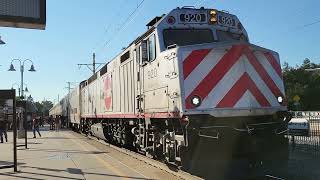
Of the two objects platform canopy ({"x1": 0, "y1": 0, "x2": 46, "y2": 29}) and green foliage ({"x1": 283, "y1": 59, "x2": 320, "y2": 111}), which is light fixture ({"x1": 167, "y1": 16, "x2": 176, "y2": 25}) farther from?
green foliage ({"x1": 283, "y1": 59, "x2": 320, "y2": 111})

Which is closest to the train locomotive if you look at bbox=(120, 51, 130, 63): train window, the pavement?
the pavement

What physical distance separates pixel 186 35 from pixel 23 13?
12.5ft

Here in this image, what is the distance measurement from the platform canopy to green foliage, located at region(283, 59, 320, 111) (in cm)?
6231

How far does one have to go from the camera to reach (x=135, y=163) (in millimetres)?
14781

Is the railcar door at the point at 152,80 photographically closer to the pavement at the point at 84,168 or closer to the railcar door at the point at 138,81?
the railcar door at the point at 138,81

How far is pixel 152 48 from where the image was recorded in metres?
12.2

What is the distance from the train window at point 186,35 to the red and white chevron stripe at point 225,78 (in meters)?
1.57

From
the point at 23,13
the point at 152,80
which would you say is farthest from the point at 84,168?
the point at 23,13

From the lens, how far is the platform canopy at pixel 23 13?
10.4m

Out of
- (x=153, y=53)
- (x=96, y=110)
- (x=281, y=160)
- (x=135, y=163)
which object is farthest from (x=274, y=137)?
(x=96, y=110)

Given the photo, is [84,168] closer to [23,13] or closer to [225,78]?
[23,13]

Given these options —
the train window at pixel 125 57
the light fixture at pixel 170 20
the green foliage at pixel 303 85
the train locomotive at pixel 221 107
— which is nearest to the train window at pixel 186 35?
the train locomotive at pixel 221 107

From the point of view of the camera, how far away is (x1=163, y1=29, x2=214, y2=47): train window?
11636mm

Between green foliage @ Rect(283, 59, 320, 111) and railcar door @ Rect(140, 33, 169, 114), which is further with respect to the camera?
green foliage @ Rect(283, 59, 320, 111)
